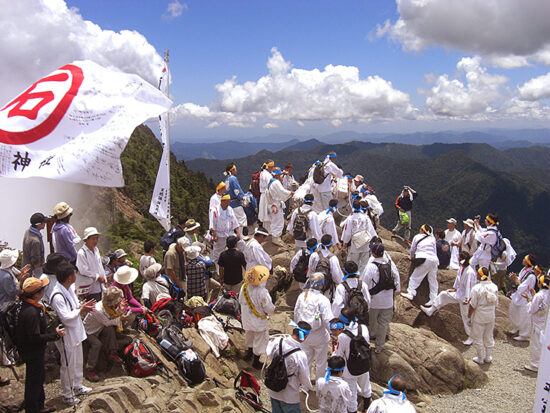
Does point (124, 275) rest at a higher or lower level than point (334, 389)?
higher

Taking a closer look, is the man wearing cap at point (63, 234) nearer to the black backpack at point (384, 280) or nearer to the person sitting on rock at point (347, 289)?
the person sitting on rock at point (347, 289)

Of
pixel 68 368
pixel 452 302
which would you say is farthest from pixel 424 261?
pixel 68 368

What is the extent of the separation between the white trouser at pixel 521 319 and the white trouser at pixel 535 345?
1.82m

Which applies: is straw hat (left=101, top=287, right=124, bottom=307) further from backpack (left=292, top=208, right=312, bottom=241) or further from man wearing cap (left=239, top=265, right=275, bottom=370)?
backpack (left=292, top=208, right=312, bottom=241)

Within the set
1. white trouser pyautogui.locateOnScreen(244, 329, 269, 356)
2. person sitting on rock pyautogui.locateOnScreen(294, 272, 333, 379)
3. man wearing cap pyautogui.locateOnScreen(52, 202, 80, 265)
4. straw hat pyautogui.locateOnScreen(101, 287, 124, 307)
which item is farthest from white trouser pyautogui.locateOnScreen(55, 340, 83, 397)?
person sitting on rock pyautogui.locateOnScreen(294, 272, 333, 379)

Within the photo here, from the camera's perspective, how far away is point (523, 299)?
37.4 ft

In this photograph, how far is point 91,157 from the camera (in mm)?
5449

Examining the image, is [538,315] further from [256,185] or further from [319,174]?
[256,185]

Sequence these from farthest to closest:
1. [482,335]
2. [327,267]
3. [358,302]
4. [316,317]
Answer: [482,335], [327,267], [358,302], [316,317]

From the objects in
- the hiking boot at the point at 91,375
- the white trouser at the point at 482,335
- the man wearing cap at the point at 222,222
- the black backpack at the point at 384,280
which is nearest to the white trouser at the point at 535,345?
the white trouser at the point at 482,335

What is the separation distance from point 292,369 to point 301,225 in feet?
17.2

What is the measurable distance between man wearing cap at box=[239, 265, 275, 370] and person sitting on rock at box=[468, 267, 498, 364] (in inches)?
233

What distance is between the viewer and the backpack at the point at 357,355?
6.56m

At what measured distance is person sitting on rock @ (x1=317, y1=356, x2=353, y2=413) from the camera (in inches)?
234
